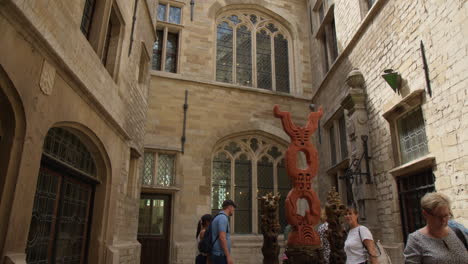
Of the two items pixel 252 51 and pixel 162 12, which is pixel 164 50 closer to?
pixel 162 12

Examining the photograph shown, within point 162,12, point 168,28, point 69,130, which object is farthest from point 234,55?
point 69,130

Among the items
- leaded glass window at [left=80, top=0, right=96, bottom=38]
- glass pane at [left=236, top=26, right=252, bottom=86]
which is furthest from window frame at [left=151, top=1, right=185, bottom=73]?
leaded glass window at [left=80, top=0, right=96, bottom=38]

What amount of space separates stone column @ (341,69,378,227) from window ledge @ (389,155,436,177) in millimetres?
752

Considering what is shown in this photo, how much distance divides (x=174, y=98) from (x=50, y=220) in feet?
Answer: 18.9

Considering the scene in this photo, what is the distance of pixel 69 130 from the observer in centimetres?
468

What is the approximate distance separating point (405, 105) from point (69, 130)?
17.2ft

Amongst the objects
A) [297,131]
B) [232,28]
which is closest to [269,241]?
[297,131]

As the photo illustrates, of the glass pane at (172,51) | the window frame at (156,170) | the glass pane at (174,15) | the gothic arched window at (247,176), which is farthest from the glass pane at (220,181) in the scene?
the glass pane at (174,15)

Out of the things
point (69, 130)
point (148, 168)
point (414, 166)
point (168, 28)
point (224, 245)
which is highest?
point (168, 28)

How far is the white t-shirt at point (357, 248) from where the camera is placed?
3674 mm

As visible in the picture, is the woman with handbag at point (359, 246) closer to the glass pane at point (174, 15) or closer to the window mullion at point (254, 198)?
the window mullion at point (254, 198)

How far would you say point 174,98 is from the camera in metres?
9.66

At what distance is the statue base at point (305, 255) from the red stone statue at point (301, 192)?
5 centimetres

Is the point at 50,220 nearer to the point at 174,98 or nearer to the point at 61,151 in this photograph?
the point at 61,151
